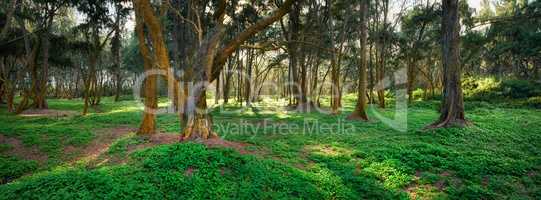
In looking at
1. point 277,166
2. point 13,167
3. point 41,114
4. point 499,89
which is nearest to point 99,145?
point 13,167

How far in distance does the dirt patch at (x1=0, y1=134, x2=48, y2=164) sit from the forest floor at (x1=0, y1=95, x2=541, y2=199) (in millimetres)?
28

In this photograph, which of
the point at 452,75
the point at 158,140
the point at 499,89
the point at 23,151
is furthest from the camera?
the point at 499,89

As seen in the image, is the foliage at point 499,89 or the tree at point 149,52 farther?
the foliage at point 499,89

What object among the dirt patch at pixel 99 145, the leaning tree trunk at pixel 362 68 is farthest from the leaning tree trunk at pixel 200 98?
the leaning tree trunk at pixel 362 68

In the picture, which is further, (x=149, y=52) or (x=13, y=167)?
(x=149, y=52)

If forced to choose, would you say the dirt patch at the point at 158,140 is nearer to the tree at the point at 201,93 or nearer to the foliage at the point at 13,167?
the tree at the point at 201,93

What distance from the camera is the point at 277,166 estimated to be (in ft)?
22.8

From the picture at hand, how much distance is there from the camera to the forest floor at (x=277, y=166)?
5.61 metres

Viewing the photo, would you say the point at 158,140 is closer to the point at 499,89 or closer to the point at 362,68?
the point at 362,68

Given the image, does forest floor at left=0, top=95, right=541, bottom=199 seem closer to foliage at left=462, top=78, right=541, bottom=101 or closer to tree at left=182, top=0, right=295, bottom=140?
tree at left=182, top=0, right=295, bottom=140

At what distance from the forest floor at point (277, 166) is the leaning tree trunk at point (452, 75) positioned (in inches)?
27.1

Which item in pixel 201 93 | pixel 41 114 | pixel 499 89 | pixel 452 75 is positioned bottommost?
pixel 41 114

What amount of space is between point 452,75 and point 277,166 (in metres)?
8.20

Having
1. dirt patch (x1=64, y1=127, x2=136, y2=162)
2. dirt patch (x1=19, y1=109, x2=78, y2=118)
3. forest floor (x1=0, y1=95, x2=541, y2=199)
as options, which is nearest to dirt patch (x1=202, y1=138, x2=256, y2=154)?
forest floor (x1=0, y1=95, x2=541, y2=199)
